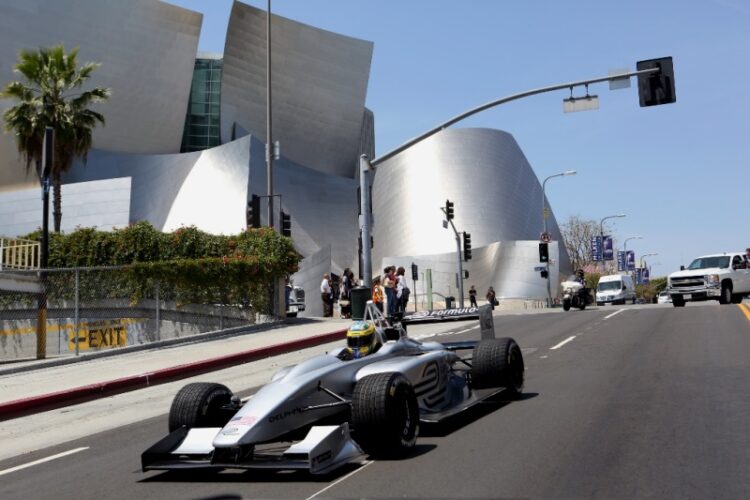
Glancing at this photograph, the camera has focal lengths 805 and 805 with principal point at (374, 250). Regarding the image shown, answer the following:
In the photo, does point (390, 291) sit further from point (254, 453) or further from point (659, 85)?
point (254, 453)

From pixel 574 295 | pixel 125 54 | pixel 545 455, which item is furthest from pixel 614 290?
pixel 545 455

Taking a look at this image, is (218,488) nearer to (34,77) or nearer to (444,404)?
(444,404)

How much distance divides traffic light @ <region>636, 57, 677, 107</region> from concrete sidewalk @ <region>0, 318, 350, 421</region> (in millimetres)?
9848

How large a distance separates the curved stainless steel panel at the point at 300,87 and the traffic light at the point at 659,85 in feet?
145

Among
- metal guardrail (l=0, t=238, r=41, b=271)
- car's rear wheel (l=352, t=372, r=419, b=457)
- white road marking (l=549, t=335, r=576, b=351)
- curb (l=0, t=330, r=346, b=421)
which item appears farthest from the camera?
metal guardrail (l=0, t=238, r=41, b=271)

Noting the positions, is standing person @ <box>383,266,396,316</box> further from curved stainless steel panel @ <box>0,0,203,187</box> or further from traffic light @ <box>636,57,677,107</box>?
curved stainless steel panel @ <box>0,0,203,187</box>

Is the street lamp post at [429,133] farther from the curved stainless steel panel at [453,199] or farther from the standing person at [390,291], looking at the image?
the curved stainless steel panel at [453,199]

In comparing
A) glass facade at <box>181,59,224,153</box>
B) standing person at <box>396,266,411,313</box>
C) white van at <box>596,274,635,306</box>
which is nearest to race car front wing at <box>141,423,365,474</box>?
standing person at <box>396,266,411,313</box>

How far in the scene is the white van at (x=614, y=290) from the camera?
156 feet

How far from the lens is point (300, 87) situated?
6300cm

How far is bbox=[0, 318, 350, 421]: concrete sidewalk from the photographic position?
13.0 metres

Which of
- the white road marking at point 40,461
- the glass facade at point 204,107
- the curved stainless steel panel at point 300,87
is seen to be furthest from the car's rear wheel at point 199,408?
the glass facade at point 204,107

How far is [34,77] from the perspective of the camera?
33438mm

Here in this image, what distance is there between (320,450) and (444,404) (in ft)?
7.92
